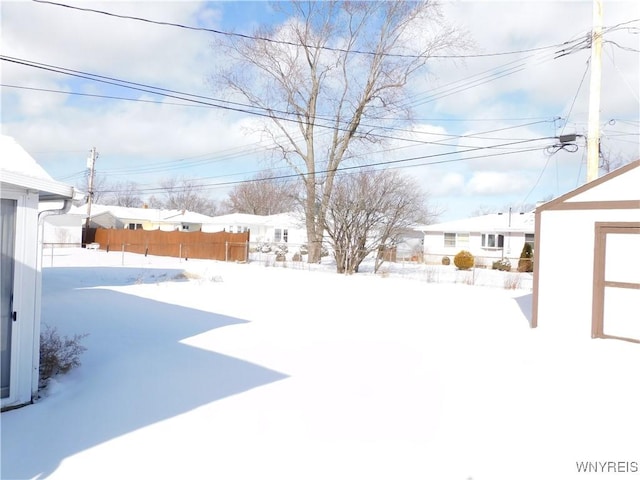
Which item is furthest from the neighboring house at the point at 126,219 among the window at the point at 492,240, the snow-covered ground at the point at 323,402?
the snow-covered ground at the point at 323,402

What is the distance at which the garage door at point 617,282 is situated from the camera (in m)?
7.94

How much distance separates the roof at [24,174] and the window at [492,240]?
3027 cm

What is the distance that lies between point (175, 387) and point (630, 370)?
592 cm

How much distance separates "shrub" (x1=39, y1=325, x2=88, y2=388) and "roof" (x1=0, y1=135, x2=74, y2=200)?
179 centimetres

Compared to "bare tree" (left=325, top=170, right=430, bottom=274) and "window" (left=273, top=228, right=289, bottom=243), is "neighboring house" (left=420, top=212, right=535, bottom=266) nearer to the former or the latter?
"bare tree" (left=325, top=170, right=430, bottom=274)

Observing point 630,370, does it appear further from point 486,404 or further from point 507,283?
point 507,283

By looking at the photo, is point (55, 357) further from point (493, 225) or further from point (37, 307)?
point (493, 225)

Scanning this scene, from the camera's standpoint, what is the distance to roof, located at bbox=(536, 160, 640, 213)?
8016mm

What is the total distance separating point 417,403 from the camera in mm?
5121

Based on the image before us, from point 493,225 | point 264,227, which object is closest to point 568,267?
point 493,225

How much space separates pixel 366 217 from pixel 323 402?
16867 millimetres

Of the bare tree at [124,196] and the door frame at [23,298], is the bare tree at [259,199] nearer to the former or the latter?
the bare tree at [124,196]

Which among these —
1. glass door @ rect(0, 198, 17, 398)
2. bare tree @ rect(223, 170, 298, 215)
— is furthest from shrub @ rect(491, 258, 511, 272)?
bare tree @ rect(223, 170, 298, 215)

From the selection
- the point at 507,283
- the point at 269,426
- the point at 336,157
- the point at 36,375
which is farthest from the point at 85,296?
the point at 336,157
